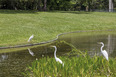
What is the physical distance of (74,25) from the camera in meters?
Answer: 44.0

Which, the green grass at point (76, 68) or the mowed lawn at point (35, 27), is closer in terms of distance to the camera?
the green grass at point (76, 68)

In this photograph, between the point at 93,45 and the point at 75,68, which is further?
the point at 93,45

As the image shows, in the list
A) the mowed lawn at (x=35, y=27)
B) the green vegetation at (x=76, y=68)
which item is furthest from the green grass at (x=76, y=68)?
the mowed lawn at (x=35, y=27)

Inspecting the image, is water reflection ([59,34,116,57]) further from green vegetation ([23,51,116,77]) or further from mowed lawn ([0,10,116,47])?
green vegetation ([23,51,116,77])

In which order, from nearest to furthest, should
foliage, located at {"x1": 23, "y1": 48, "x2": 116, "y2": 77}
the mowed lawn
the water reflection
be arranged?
foliage, located at {"x1": 23, "y1": 48, "x2": 116, "y2": 77} → the water reflection → the mowed lawn

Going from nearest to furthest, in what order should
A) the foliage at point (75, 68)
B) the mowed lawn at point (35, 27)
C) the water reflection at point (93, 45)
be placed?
the foliage at point (75, 68)
the water reflection at point (93, 45)
the mowed lawn at point (35, 27)

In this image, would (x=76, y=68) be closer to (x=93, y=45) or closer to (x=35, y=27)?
(x=93, y=45)

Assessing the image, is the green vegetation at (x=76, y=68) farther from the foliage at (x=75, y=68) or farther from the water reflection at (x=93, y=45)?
the water reflection at (x=93, y=45)


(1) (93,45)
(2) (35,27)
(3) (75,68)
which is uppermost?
(3) (75,68)

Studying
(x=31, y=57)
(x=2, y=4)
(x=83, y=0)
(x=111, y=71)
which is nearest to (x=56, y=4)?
(x=83, y=0)

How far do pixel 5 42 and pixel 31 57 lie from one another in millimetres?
7671

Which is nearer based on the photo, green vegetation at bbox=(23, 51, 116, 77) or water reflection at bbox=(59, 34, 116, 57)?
green vegetation at bbox=(23, 51, 116, 77)

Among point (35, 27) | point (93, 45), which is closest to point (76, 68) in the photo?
point (93, 45)

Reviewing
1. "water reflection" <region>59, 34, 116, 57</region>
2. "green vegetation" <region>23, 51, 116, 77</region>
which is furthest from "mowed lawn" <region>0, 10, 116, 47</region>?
"green vegetation" <region>23, 51, 116, 77</region>
